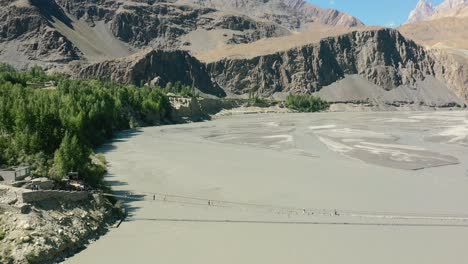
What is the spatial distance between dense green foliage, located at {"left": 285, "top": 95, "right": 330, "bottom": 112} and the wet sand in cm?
11704

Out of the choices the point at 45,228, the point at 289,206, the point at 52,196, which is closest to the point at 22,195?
the point at 52,196

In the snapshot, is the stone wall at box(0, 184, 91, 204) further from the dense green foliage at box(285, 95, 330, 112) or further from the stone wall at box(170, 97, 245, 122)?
the dense green foliage at box(285, 95, 330, 112)

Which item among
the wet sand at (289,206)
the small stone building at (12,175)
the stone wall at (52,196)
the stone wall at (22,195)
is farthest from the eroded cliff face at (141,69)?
the stone wall at (22,195)

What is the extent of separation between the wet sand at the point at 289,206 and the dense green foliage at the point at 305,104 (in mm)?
117038

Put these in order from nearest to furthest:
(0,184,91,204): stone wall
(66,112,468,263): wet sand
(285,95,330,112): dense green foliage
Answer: (0,184,91,204): stone wall < (66,112,468,263): wet sand < (285,95,330,112): dense green foliage

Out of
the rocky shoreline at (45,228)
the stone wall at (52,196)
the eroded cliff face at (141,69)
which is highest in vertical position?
the eroded cliff face at (141,69)

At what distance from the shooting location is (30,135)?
3359cm

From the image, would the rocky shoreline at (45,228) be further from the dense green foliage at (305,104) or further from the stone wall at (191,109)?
the dense green foliage at (305,104)

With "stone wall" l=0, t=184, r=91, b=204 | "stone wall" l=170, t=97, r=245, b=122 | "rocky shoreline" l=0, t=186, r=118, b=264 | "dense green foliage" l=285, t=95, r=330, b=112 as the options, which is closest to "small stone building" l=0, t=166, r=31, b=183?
"stone wall" l=0, t=184, r=91, b=204

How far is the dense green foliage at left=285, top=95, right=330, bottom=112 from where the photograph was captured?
580 ft

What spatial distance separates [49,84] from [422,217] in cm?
9486

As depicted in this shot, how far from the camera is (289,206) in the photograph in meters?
31.2

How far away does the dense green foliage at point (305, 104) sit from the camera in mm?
176875

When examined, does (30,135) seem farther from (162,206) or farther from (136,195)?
(162,206)
